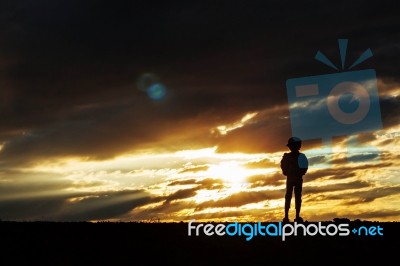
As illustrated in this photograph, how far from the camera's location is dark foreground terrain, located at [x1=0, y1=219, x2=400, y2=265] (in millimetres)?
14867

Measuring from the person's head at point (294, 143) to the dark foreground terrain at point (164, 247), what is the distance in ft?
11.0

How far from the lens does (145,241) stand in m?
17.7

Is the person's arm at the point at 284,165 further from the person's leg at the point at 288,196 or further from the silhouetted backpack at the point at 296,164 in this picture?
the person's leg at the point at 288,196

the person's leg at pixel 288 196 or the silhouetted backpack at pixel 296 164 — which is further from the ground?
the silhouetted backpack at pixel 296 164

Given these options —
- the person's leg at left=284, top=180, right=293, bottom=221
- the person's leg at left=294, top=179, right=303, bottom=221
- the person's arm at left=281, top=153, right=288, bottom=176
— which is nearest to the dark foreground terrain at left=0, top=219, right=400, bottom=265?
the person's leg at left=294, top=179, right=303, bottom=221

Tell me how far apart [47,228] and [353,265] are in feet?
33.8

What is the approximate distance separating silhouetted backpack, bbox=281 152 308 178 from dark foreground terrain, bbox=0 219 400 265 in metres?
2.57

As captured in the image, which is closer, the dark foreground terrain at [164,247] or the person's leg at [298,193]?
the dark foreground terrain at [164,247]

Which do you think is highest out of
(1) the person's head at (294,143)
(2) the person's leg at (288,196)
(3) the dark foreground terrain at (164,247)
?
(1) the person's head at (294,143)

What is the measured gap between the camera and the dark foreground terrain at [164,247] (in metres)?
14.9

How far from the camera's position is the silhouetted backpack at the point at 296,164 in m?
21.7

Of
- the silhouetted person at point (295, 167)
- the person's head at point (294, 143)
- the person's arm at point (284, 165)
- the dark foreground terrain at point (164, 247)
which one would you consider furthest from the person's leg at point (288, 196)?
the dark foreground terrain at point (164, 247)

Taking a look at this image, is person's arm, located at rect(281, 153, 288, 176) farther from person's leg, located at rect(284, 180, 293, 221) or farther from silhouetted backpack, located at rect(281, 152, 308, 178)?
person's leg, located at rect(284, 180, 293, 221)

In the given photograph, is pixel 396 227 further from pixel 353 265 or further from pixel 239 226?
pixel 353 265
